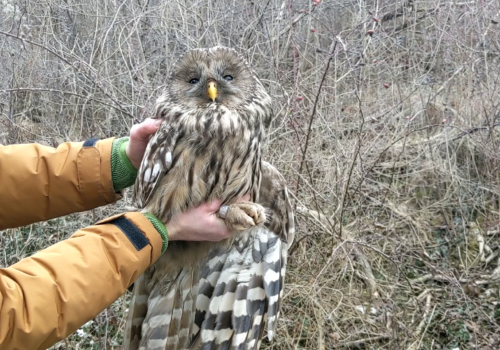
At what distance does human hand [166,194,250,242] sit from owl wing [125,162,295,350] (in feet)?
1.43

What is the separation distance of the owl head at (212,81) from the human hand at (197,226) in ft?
1.85

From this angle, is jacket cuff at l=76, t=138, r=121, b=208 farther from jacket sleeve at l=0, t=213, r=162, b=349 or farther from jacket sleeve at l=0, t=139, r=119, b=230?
jacket sleeve at l=0, t=213, r=162, b=349

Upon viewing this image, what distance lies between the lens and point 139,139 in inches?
87.7

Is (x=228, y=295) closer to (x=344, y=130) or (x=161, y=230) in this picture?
(x=161, y=230)

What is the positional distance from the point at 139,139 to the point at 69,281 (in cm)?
94

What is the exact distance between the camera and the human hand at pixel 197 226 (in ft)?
6.35

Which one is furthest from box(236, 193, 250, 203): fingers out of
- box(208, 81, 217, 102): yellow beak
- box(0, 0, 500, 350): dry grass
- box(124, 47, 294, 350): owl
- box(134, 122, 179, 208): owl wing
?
box(0, 0, 500, 350): dry grass

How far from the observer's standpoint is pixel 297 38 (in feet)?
16.9

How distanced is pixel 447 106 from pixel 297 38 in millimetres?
1856

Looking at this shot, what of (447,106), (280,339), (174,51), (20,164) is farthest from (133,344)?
(447,106)

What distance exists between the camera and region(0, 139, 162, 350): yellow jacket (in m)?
1.35

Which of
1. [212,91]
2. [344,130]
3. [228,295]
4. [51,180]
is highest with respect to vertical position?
[212,91]

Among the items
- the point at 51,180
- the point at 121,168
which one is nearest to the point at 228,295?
the point at 121,168

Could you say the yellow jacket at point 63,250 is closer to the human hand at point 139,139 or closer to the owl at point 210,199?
the human hand at point 139,139
